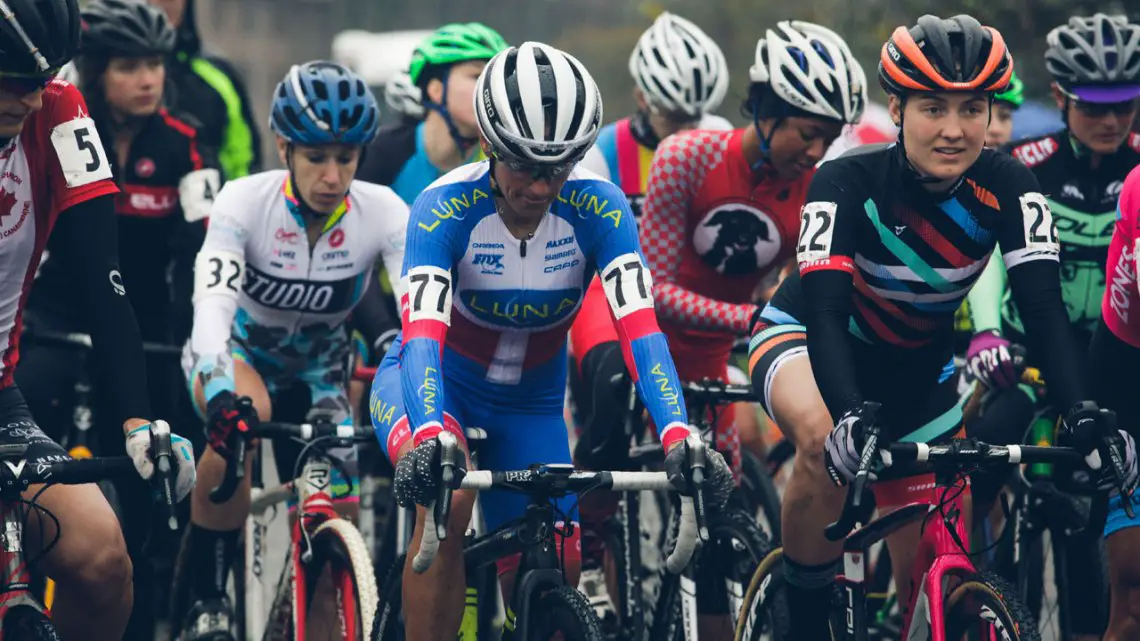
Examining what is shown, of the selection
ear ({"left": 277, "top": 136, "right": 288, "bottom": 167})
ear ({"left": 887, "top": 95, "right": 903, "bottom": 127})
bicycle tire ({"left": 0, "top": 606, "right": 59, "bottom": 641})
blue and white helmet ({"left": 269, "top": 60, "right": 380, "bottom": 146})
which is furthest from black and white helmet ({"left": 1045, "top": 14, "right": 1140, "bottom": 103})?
bicycle tire ({"left": 0, "top": 606, "right": 59, "bottom": 641})

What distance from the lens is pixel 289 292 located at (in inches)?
307

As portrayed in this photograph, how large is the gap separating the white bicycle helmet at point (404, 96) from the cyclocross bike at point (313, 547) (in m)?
4.44

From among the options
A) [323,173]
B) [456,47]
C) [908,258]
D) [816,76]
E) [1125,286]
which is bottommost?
[1125,286]

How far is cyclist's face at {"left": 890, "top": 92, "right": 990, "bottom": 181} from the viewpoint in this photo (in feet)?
20.1

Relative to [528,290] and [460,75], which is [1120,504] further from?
[460,75]

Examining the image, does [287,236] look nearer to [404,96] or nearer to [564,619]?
[564,619]

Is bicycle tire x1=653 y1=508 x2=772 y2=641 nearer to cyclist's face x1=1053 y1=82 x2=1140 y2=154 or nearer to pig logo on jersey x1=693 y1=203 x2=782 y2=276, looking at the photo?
pig logo on jersey x1=693 y1=203 x2=782 y2=276

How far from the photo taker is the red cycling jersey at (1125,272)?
602 centimetres

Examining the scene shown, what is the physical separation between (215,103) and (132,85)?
1335mm

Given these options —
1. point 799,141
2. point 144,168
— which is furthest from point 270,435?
point 799,141

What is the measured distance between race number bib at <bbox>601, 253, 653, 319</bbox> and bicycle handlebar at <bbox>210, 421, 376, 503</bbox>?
1234 mm

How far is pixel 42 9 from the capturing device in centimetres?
526

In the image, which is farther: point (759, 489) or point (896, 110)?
point (759, 489)

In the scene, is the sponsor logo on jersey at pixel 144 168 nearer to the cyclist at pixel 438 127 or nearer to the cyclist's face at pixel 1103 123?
the cyclist at pixel 438 127
